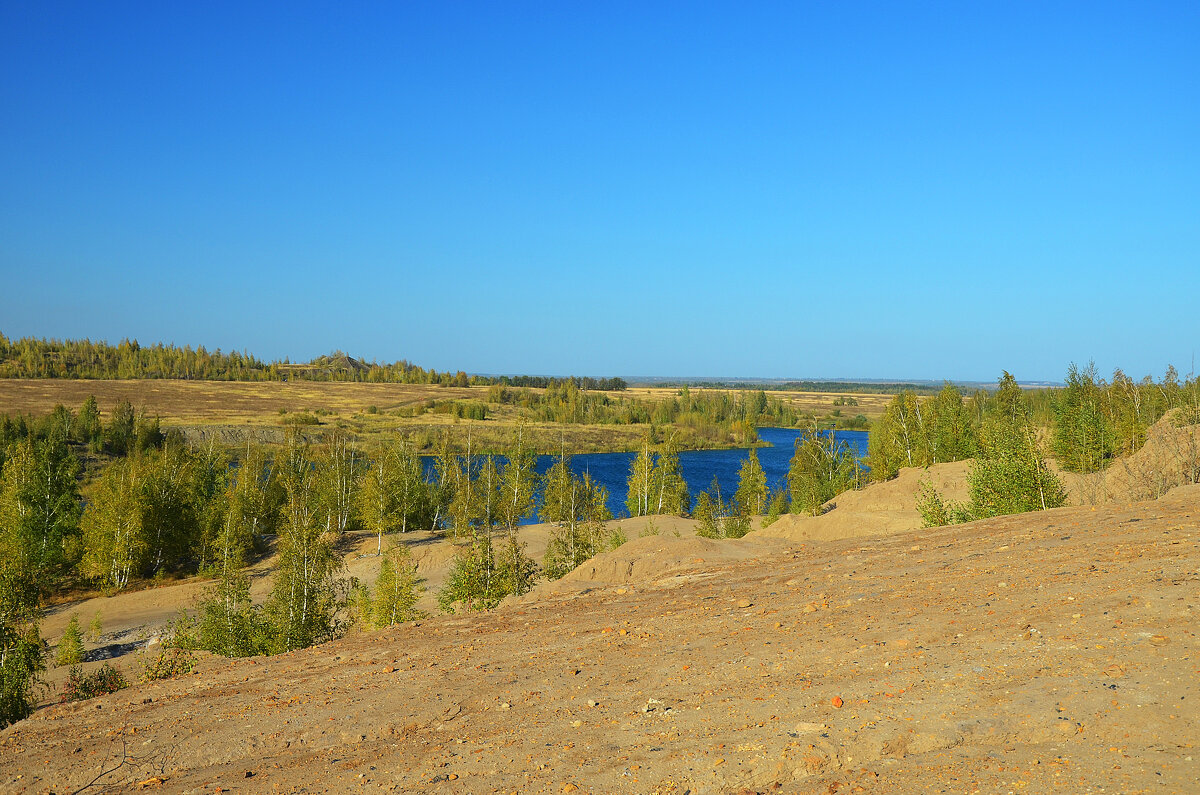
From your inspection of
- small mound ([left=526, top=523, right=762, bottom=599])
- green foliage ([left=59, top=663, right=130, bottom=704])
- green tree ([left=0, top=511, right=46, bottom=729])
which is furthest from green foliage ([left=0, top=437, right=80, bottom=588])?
small mound ([left=526, top=523, right=762, bottom=599])

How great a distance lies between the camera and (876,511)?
34031mm

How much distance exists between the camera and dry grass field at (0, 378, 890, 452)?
116 m

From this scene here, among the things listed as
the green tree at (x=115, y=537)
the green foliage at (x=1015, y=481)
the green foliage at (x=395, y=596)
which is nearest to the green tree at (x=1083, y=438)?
the green foliage at (x=1015, y=481)

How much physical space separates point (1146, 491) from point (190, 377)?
198m

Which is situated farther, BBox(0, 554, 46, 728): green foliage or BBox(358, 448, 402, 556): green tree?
BBox(358, 448, 402, 556): green tree

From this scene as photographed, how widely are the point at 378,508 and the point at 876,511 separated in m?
28.8

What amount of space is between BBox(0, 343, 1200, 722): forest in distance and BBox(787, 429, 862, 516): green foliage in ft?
0.57

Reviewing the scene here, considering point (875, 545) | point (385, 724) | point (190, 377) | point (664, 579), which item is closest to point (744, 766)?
point (385, 724)

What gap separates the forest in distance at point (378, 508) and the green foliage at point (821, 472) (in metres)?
0.17

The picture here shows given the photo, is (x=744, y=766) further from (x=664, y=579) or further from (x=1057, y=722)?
(x=664, y=579)

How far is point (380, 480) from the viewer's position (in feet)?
155

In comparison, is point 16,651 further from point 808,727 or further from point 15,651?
point 808,727

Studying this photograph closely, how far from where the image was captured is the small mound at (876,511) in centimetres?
2867

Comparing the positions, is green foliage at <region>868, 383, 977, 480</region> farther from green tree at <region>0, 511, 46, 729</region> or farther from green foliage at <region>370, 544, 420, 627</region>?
green tree at <region>0, 511, 46, 729</region>
